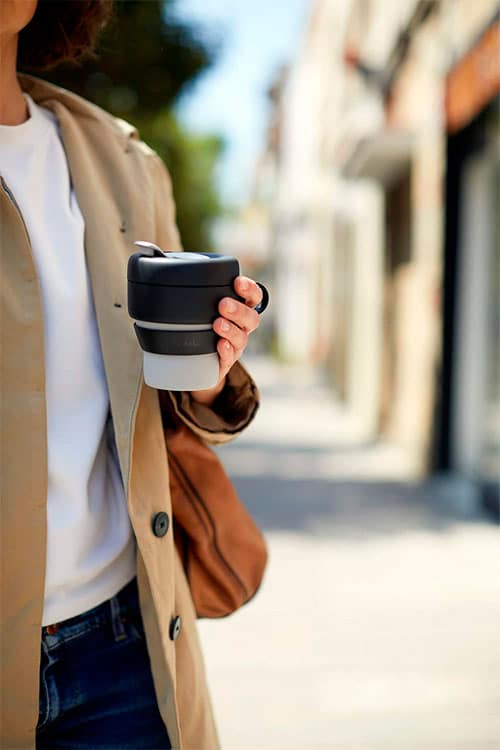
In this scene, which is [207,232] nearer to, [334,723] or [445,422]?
[445,422]

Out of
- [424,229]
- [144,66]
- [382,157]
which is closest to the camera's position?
[144,66]

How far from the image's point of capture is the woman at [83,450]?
125cm

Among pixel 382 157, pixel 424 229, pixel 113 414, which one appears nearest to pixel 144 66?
pixel 382 157

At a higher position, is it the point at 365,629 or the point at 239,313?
the point at 239,313

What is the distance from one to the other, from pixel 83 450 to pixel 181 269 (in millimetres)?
324

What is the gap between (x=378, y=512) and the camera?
6324 mm

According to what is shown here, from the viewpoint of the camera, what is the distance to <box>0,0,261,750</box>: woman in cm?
125

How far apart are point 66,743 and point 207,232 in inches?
1368

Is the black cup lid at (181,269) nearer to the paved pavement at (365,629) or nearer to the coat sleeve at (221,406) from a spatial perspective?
the coat sleeve at (221,406)

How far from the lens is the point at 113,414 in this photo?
1.36m

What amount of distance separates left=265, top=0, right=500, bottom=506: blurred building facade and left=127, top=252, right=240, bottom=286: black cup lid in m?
5.12

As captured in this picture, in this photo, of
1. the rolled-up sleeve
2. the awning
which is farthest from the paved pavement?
the awning

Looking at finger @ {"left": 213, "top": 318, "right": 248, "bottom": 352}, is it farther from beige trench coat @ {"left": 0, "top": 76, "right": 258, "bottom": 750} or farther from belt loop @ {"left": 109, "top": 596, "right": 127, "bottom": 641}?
belt loop @ {"left": 109, "top": 596, "right": 127, "bottom": 641}

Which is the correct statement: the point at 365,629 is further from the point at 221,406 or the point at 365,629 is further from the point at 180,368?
the point at 180,368
